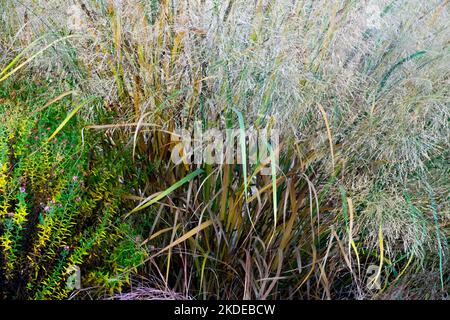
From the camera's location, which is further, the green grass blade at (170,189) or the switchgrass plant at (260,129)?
the switchgrass plant at (260,129)

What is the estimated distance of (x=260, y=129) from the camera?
1.97 metres

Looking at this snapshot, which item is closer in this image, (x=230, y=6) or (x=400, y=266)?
(x=230, y=6)

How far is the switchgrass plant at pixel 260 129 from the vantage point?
6.36 ft

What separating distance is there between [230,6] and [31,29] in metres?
0.72

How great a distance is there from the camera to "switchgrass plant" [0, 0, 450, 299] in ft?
6.36

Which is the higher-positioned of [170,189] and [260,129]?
[260,129]

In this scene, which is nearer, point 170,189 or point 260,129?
point 170,189

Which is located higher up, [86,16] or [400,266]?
[86,16]

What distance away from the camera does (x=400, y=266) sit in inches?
87.7

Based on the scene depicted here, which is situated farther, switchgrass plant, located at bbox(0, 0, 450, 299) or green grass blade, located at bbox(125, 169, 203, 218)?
switchgrass plant, located at bbox(0, 0, 450, 299)

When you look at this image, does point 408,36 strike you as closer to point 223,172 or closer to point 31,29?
point 223,172
